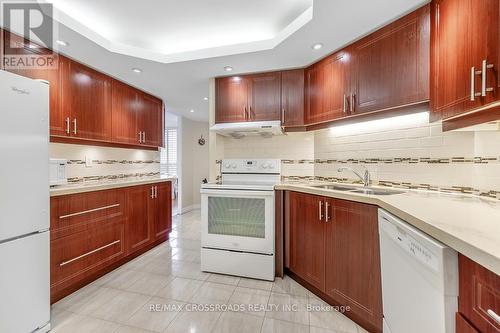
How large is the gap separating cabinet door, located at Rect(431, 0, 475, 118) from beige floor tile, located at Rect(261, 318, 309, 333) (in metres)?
1.64

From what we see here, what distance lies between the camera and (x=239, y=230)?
7.36 ft

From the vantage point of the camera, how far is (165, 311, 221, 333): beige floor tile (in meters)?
1.53

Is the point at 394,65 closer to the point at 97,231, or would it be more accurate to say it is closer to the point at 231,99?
the point at 231,99

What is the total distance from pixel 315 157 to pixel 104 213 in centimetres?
236

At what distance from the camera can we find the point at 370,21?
5.41 ft

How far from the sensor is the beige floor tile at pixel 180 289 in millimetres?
1917

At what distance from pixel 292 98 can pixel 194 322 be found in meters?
2.27

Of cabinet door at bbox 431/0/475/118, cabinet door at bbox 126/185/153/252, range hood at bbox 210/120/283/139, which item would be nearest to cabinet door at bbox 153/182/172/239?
cabinet door at bbox 126/185/153/252

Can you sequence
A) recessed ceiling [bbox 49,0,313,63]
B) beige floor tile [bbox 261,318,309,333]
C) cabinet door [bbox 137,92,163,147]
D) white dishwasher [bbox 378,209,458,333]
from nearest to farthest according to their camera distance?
1. white dishwasher [bbox 378,209,458,333]
2. beige floor tile [bbox 261,318,309,333]
3. recessed ceiling [bbox 49,0,313,63]
4. cabinet door [bbox 137,92,163,147]

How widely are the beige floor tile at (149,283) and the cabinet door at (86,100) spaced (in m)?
1.61

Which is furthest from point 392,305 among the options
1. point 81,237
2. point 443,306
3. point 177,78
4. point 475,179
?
point 177,78

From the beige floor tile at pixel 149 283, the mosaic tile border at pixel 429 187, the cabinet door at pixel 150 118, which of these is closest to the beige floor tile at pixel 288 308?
the beige floor tile at pixel 149 283

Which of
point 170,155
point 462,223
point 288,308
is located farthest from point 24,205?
point 170,155
